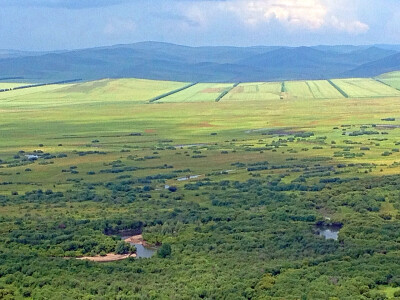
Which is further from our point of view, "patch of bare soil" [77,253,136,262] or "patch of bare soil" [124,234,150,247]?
"patch of bare soil" [124,234,150,247]

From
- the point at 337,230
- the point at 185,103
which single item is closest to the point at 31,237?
the point at 337,230

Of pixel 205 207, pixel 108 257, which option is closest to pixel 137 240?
pixel 108 257

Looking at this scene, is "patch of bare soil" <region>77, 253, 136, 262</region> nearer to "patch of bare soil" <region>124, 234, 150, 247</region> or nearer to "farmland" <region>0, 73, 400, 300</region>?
"farmland" <region>0, 73, 400, 300</region>

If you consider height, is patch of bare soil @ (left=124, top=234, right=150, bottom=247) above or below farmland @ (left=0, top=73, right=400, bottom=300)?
below

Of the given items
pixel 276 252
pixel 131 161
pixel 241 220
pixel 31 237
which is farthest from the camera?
pixel 131 161

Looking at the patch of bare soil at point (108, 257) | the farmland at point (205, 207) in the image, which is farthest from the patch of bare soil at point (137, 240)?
the patch of bare soil at point (108, 257)

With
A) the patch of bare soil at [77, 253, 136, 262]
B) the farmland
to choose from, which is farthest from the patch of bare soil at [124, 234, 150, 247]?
the patch of bare soil at [77, 253, 136, 262]

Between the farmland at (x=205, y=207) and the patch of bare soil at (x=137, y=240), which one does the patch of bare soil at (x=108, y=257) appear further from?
the patch of bare soil at (x=137, y=240)

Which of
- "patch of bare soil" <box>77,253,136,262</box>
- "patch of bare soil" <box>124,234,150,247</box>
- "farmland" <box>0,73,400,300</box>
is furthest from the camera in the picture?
"patch of bare soil" <box>124,234,150,247</box>

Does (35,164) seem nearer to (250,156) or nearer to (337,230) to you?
(250,156)
